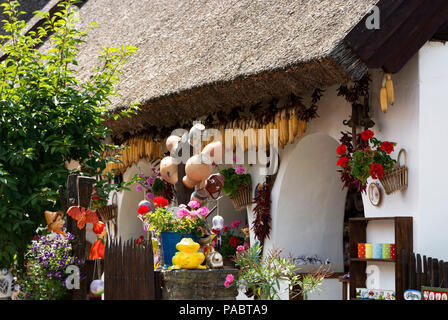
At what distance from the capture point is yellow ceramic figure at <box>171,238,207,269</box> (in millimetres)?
4629

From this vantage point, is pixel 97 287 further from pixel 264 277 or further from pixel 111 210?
pixel 111 210

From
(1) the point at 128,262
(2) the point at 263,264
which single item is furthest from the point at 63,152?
(2) the point at 263,264

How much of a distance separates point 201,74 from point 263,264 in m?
3.03

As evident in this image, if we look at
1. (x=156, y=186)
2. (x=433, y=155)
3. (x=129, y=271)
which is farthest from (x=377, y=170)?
(x=156, y=186)

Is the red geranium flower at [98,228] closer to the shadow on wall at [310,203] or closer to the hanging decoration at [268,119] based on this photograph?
the hanging decoration at [268,119]

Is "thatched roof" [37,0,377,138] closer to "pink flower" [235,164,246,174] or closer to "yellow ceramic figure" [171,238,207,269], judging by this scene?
"pink flower" [235,164,246,174]

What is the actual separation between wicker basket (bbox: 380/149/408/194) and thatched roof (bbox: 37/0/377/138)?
0.82m

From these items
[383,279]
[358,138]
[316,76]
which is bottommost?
[383,279]

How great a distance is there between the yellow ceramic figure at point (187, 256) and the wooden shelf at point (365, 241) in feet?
5.56

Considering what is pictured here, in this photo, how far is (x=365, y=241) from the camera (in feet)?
20.3

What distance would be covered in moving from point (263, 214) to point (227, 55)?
66.2 inches

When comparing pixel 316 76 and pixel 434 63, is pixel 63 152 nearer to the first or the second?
pixel 316 76

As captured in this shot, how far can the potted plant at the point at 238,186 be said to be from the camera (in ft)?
25.1

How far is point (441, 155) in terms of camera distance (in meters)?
5.59
